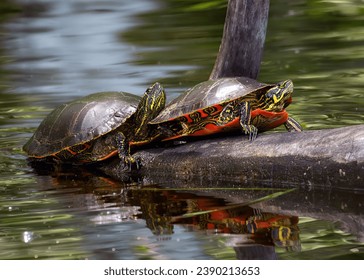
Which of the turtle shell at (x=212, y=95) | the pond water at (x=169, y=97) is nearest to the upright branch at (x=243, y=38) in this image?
the turtle shell at (x=212, y=95)

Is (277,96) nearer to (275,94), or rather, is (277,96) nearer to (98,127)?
(275,94)

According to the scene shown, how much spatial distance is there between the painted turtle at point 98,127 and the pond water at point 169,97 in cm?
14

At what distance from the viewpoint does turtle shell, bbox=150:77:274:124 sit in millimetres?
5953

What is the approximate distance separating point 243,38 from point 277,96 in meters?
0.83

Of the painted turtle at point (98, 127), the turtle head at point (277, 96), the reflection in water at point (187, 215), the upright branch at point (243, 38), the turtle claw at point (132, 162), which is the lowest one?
the reflection in water at point (187, 215)

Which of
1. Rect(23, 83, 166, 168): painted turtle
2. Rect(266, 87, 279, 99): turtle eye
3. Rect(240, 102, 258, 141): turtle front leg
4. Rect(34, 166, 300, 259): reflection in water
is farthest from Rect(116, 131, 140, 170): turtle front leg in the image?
Rect(266, 87, 279, 99): turtle eye

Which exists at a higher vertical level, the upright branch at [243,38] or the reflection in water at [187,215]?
the upright branch at [243,38]

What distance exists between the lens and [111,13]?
13242mm

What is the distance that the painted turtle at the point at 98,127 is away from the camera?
633cm

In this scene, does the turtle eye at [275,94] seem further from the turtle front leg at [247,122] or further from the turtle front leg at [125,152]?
the turtle front leg at [125,152]

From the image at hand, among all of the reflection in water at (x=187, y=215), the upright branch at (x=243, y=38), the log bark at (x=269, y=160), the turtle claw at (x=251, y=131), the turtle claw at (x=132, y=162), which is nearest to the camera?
the reflection in water at (x=187, y=215)

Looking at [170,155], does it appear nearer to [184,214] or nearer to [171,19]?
[184,214]

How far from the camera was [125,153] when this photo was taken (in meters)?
6.34

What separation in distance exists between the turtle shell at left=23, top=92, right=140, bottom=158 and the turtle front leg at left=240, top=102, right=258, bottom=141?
31.2 inches
